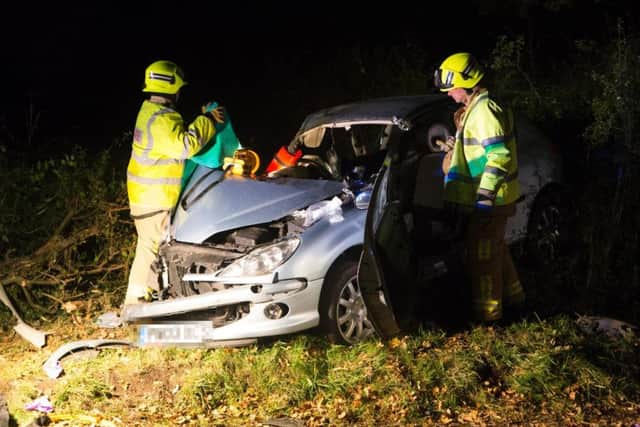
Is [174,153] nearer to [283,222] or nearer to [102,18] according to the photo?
[283,222]

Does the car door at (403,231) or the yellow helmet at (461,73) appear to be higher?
the yellow helmet at (461,73)

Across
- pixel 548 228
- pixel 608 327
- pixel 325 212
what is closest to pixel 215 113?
pixel 325 212

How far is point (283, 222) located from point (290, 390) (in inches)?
44.8

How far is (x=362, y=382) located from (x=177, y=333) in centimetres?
119

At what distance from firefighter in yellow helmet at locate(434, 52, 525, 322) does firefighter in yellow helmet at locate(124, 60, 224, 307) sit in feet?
5.75

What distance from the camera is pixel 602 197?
6965mm

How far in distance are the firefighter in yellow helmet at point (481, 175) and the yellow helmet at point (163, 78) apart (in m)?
1.89

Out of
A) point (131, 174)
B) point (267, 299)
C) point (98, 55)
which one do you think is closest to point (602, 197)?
point (267, 299)

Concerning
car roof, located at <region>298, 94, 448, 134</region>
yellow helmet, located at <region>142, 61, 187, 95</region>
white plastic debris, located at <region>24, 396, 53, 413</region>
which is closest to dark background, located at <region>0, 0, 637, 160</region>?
car roof, located at <region>298, 94, 448, 134</region>

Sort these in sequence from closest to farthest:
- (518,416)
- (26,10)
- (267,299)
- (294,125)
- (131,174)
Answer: (518,416) → (267,299) → (131,174) → (294,125) → (26,10)

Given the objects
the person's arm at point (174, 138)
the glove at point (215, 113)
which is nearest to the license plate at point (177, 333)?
the person's arm at point (174, 138)

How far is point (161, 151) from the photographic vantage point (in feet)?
18.3

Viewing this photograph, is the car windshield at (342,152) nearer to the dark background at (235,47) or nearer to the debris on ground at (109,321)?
the debris on ground at (109,321)

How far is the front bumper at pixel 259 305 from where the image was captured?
15.8 ft
